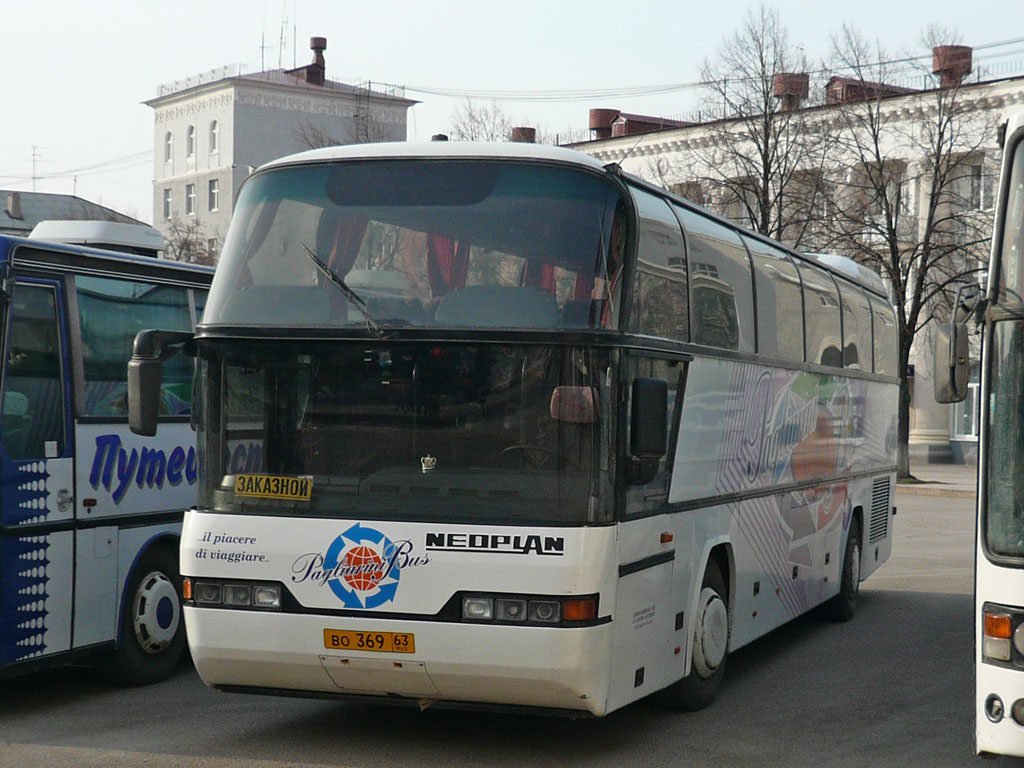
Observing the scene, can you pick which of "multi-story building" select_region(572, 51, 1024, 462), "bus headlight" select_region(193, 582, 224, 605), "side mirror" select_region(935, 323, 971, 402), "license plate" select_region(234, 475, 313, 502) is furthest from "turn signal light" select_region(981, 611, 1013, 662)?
"multi-story building" select_region(572, 51, 1024, 462)

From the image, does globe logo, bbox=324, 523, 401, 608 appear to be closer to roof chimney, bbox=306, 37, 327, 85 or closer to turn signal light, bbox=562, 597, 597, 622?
turn signal light, bbox=562, 597, 597, 622

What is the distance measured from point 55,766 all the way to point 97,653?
202cm

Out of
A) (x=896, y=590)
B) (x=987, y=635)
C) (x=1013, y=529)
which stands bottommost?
(x=896, y=590)

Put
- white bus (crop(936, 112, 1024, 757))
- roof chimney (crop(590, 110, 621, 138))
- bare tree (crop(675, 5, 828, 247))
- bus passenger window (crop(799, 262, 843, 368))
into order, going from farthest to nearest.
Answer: roof chimney (crop(590, 110, 621, 138)) → bare tree (crop(675, 5, 828, 247)) → bus passenger window (crop(799, 262, 843, 368)) → white bus (crop(936, 112, 1024, 757))

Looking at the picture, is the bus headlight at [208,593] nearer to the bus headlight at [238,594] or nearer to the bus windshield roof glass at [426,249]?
the bus headlight at [238,594]

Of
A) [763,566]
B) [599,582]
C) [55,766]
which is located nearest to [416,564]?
[599,582]

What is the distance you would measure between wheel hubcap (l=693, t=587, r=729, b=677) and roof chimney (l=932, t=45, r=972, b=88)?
3006cm

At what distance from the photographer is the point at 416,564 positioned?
7.06m

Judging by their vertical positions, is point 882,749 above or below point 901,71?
below

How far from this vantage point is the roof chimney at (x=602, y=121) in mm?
59000

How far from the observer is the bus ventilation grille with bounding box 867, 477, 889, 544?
1492 centimetres

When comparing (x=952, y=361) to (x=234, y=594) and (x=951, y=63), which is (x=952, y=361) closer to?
(x=234, y=594)

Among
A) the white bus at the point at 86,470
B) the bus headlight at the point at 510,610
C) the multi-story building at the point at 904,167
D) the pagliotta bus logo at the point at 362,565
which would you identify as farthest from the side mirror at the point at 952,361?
the multi-story building at the point at 904,167

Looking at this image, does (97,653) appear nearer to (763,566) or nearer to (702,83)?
(763,566)
